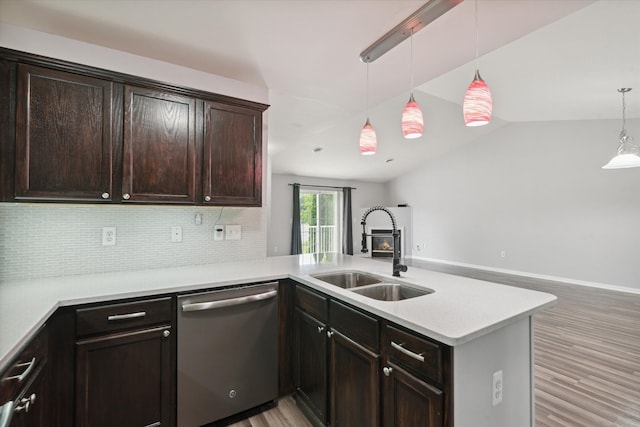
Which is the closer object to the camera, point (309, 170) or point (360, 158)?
point (360, 158)

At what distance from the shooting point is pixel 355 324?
147 cm

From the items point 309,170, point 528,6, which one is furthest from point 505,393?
point 309,170

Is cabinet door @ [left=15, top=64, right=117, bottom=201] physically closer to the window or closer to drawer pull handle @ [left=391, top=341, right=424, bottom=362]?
drawer pull handle @ [left=391, top=341, right=424, bottom=362]

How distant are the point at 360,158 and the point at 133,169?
5.76m

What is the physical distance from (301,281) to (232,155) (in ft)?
3.49

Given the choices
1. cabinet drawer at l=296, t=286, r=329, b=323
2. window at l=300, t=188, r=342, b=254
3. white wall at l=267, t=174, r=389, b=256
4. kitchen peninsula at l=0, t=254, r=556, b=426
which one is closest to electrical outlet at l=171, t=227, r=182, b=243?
kitchen peninsula at l=0, t=254, r=556, b=426

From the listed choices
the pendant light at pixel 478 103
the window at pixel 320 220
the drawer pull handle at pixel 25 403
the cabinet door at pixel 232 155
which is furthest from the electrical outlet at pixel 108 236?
the window at pixel 320 220

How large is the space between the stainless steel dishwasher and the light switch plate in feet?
2.37

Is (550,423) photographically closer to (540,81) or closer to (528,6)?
(528,6)

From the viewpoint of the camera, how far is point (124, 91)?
1810 millimetres

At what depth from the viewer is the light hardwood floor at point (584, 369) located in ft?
6.34

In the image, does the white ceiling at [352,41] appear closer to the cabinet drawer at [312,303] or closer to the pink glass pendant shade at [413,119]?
the pink glass pendant shade at [413,119]

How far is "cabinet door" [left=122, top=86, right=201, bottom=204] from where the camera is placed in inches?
72.0

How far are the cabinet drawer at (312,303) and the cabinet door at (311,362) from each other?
37mm
